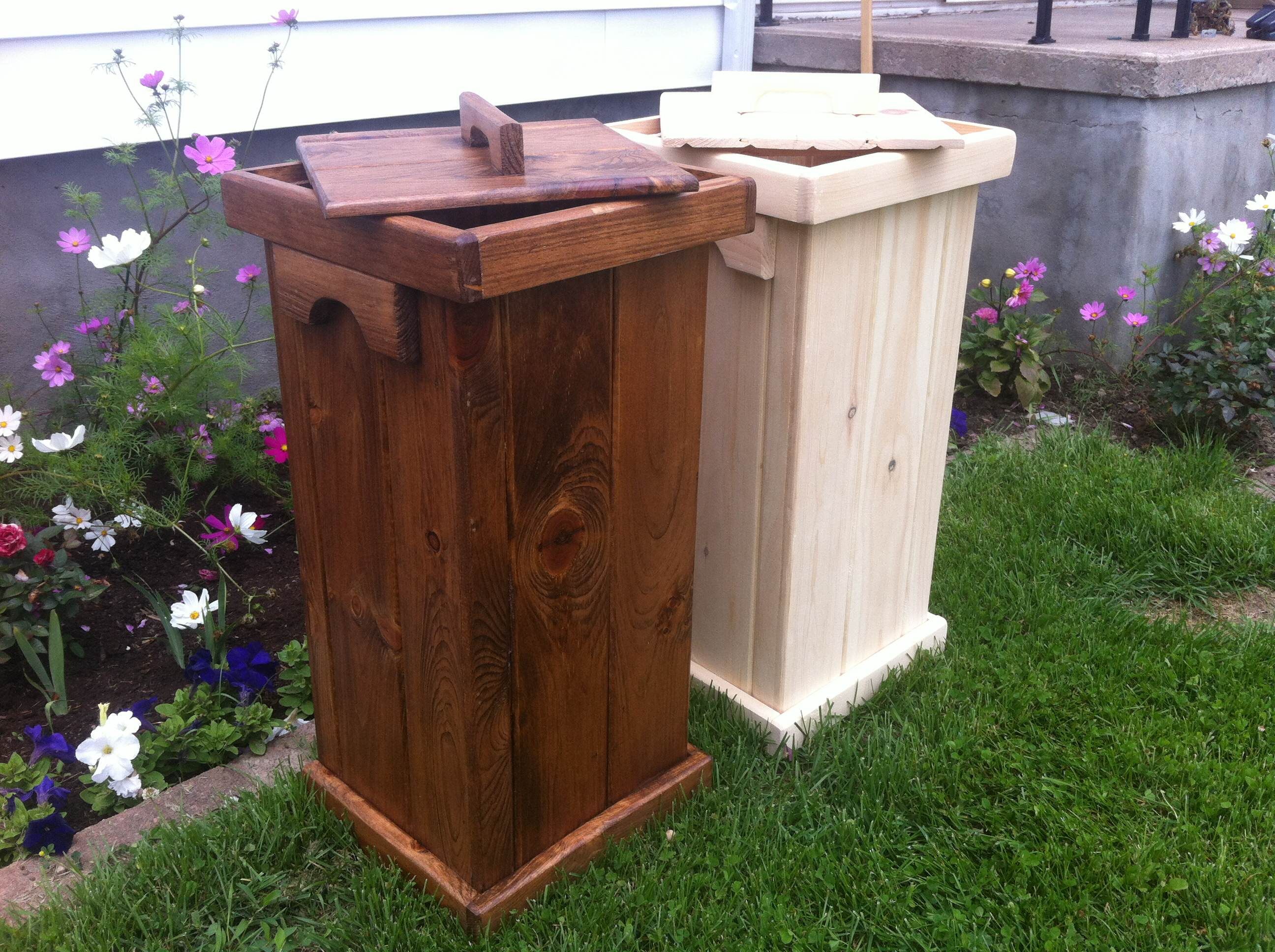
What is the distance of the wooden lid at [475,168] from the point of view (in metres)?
1.34

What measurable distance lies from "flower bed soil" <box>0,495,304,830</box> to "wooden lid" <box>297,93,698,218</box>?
1076mm

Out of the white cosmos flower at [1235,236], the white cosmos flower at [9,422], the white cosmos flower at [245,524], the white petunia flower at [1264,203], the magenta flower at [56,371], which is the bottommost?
the white cosmos flower at [245,524]

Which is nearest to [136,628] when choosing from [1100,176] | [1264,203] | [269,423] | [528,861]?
[269,423]

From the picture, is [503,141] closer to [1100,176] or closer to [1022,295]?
[1022,295]

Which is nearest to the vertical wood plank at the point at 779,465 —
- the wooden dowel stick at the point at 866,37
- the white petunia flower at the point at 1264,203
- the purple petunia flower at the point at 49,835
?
the wooden dowel stick at the point at 866,37

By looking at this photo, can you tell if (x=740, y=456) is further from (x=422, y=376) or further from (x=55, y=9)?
(x=55, y=9)

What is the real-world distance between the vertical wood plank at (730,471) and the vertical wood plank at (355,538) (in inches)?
22.4

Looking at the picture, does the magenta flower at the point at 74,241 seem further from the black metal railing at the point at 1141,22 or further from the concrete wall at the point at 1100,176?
the black metal railing at the point at 1141,22

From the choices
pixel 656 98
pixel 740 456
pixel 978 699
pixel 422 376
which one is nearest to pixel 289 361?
pixel 422 376

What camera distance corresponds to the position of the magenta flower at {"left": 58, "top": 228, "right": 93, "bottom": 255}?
8.28 ft

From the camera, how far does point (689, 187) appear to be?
1.45 meters

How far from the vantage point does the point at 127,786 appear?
1.86 metres

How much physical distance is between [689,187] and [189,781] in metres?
1.36

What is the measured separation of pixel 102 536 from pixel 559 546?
131 cm
